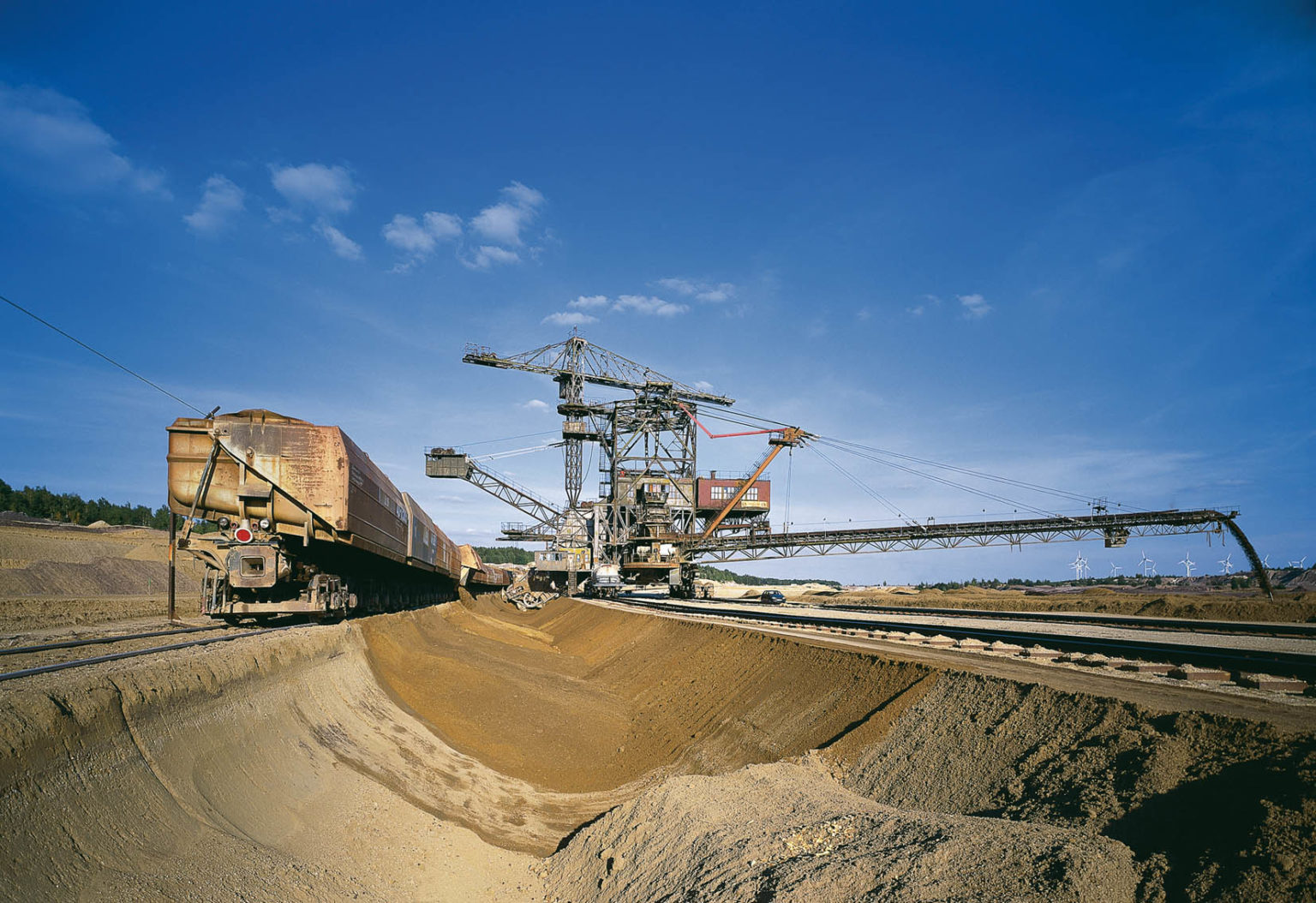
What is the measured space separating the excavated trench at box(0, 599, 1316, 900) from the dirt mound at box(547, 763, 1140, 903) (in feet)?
0.09

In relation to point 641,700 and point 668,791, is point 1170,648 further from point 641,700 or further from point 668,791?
point 641,700

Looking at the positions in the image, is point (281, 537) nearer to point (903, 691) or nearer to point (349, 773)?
point (349, 773)

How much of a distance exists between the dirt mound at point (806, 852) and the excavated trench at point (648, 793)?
0.09 feet

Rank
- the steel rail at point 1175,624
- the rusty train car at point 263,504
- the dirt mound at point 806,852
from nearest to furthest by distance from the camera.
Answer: the dirt mound at point 806,852
the rusty train car at point 263,504
the steel rail at point 1175,624

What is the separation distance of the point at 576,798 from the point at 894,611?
24311 millimetres

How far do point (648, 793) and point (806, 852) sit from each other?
3184mm

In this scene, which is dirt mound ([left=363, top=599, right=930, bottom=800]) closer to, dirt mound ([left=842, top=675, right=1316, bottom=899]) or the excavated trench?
the excavated trench

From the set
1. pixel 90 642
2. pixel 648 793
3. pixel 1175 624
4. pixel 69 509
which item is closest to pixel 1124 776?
pixel 648 793

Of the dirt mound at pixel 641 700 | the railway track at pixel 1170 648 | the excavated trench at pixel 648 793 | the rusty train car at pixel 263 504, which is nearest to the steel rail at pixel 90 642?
the rusty train car at pixel 263 504

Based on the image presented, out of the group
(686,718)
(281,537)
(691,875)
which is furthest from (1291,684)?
(281,537)

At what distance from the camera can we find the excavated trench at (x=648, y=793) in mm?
4355

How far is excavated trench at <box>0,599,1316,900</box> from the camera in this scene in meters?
4.36

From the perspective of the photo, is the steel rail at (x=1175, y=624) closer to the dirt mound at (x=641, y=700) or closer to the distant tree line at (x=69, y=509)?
the dirt mound at (x=641, y=700)

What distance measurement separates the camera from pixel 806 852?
552 cm
